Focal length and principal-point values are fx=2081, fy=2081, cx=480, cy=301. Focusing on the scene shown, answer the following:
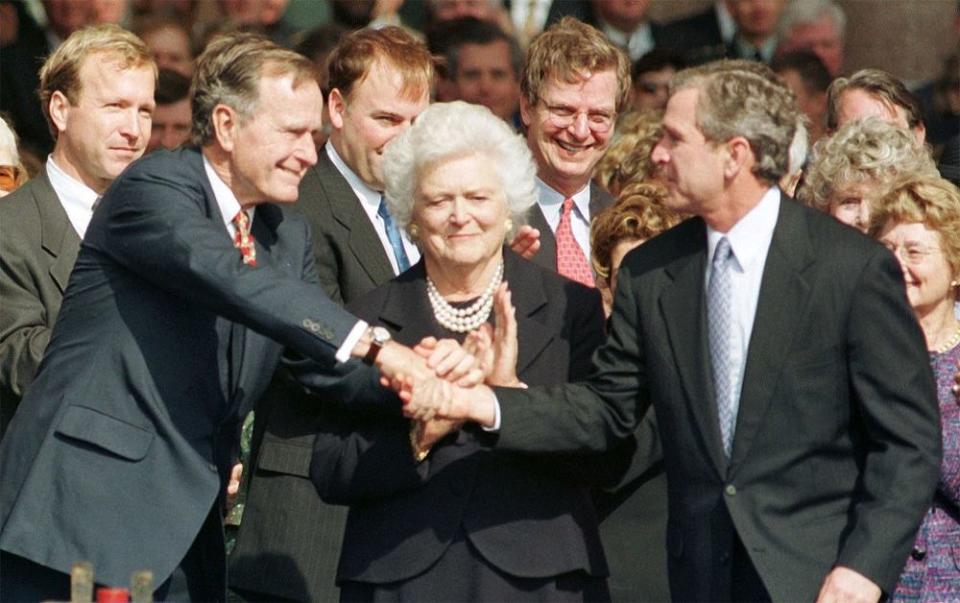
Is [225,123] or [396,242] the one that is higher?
[225,123]

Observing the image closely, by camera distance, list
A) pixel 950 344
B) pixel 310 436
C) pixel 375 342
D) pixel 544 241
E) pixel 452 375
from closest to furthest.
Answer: pixel 452 375 → pixel 375 342 → pixel 950 344 → pixel 310 436 → pixel 544 241

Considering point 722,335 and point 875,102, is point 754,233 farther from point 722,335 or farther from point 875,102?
point 875,102

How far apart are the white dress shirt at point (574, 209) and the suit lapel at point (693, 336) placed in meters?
1.62

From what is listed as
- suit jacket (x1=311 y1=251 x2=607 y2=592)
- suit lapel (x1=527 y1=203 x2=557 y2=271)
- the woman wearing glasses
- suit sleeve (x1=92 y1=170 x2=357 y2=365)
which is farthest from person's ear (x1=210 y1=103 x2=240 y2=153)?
the woman wearing glasses

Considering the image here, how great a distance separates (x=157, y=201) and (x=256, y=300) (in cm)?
38

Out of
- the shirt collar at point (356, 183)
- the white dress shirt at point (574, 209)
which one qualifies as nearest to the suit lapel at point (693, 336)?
the shirt collar at point (356, 183)

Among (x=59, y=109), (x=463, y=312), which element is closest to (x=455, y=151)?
(x=463, y=312)

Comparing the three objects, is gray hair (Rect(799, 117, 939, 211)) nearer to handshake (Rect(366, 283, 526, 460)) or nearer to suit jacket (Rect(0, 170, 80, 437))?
handshake (Rect(366, 283, 526, 460))

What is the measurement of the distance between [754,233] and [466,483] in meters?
0.97

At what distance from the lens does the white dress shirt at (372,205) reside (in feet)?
21.1

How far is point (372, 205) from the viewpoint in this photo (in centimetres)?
656

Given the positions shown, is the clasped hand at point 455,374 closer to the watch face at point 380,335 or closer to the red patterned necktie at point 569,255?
the watch face at point 380,335

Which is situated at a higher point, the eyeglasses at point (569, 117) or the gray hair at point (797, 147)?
the eyeglasses at point (569, 117)

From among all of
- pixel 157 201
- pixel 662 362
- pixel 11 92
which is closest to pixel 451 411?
pixel 662 362
